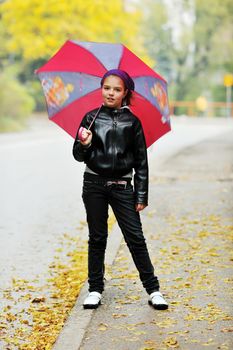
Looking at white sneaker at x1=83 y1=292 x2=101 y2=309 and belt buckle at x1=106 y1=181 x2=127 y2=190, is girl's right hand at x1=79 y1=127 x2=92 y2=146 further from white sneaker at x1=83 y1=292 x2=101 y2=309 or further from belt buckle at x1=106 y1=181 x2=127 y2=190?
white sneaker at x1=83 y1=292 x2=101 y2=309

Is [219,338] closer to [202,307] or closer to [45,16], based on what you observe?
[202,307]

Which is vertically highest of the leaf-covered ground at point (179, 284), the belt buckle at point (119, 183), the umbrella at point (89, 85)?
the umbrella at point (89, 85)

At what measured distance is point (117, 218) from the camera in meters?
5.61

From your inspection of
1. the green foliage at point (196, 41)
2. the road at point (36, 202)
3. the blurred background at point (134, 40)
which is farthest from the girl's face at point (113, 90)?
the green foliage at point (196, 41)

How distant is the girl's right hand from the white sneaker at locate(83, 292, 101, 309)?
115 centimetres

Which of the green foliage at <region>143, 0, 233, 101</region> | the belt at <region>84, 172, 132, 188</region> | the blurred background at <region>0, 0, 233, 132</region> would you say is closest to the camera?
the belt at <region>84, 172, 132, 188</region>

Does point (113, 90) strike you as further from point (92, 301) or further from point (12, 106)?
point (12, 106)

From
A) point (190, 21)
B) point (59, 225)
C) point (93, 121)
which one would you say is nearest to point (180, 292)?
point (93, 121)

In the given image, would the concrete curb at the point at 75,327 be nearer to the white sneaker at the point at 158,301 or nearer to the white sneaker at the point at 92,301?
the white sneaker at the point at 92,301

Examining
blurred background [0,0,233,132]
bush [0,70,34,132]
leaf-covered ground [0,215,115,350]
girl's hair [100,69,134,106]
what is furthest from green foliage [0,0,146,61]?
girl's hair [100,69,134,106]

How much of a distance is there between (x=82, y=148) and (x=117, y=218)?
0.64 meters

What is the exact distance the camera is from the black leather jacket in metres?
5.32

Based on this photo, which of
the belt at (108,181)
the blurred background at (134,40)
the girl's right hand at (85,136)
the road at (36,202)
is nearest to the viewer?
the girl's right hand at (85,136)

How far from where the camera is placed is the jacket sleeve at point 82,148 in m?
5.26
